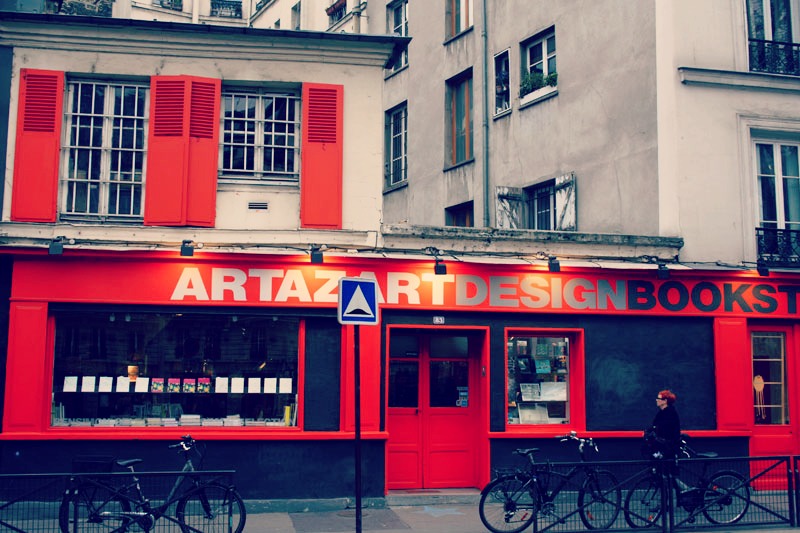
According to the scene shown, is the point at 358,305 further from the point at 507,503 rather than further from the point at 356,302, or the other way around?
the point at 507,503

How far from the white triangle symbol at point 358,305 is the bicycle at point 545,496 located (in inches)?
119

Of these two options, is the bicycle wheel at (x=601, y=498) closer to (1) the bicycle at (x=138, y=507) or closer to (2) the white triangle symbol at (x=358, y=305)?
(2) the white triangle symbol at (x=358, y=305)

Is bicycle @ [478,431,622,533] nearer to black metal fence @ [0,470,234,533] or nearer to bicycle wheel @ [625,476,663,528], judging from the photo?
bicycle wheel @ [625,476,663,528]

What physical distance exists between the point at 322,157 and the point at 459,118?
875 centimetres

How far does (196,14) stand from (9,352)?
28001 mm

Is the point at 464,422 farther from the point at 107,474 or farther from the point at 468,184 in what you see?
the point at 468,184

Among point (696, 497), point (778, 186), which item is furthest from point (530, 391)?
point (778, 186)

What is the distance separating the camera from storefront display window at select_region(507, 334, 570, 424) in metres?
14.2

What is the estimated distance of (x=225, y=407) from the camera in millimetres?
13047

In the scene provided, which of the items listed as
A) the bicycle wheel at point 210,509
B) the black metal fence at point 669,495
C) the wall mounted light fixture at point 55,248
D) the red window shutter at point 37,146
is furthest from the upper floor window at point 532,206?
the bicycle wheel at point 210,509

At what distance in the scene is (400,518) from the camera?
40.2 feet

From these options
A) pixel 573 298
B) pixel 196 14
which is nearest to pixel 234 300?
pixel 573 298

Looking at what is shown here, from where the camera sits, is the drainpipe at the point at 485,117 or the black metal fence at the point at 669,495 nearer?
the black metal fence at the point at 669,495

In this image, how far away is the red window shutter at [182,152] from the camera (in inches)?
509
